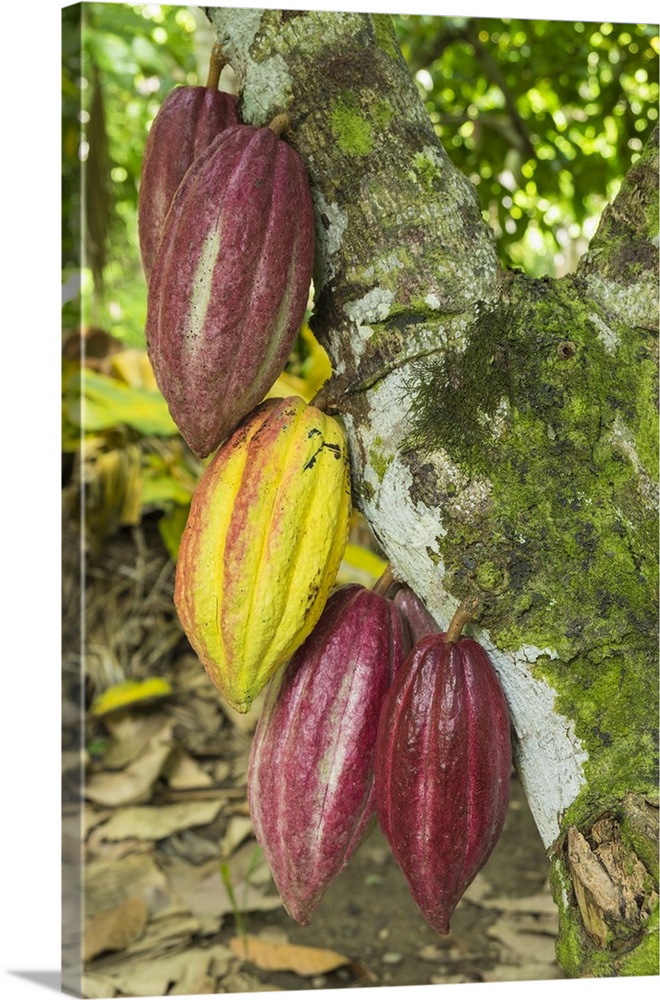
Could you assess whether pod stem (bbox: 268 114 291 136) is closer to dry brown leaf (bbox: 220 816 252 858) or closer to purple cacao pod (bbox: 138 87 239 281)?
purple cacao pod (bbox: 138 87 239 281)

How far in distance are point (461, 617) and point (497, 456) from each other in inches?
4.1

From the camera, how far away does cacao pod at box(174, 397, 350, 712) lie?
0.65 m

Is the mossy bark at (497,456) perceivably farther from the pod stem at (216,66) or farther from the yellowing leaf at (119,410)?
the yellowing leaf at (119,410)

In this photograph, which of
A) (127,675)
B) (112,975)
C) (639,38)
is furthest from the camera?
(127,675)

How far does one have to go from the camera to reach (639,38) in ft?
5.04

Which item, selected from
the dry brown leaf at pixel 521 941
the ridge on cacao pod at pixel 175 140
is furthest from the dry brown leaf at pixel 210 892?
the ridge on cacao pod at pixel 175 140

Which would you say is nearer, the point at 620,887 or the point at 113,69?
the point at 620,887

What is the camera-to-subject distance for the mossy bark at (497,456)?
0.70m

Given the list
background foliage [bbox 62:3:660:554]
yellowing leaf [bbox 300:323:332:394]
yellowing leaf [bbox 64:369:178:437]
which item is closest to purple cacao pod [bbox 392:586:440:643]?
background foliage [bbox 62:3:660:554]

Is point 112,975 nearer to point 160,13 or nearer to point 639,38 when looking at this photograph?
point 639,38

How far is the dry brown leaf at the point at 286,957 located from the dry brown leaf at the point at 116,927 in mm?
172

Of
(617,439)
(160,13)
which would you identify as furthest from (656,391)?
(160,13)
